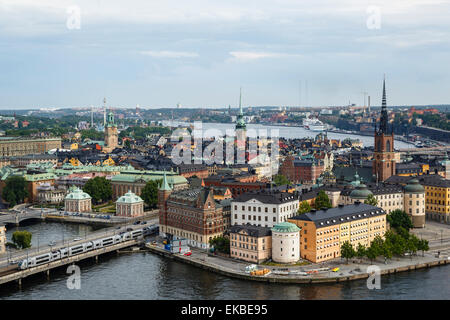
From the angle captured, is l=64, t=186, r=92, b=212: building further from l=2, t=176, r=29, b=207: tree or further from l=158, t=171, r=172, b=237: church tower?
l=158, t=171, r=172, b=237: church tower

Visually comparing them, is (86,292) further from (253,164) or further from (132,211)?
(253,164)

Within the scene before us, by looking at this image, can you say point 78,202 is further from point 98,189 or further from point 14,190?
point 14,190

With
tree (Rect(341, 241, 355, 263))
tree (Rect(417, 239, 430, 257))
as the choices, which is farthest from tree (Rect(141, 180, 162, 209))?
tree (Rect(417, 239, 430, 257))

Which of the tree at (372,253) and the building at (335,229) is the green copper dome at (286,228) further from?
the tree at (372,253)

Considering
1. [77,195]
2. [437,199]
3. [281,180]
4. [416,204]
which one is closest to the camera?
[416,204]

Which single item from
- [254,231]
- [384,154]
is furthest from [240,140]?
[254,231]

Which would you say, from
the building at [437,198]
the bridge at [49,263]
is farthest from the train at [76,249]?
the building at [437,198]
